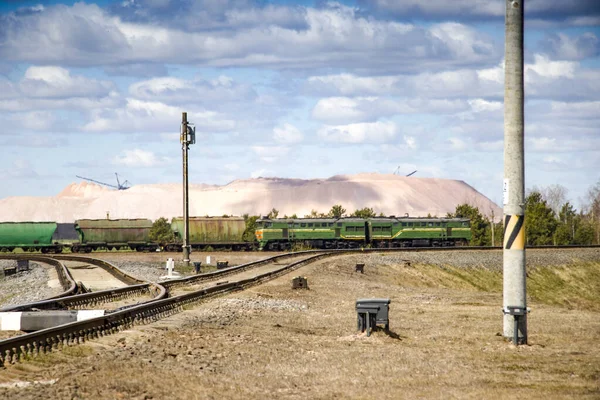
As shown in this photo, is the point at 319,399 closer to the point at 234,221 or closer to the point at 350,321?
the point at 350,321

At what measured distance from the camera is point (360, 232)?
8325 centimetres

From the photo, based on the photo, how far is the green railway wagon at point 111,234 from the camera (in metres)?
81.6

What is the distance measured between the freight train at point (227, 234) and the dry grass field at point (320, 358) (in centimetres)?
5320

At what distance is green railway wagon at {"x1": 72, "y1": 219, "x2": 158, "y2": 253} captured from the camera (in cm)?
8156

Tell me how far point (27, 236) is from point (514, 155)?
70.8 meters

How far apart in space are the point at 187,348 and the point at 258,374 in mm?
2647

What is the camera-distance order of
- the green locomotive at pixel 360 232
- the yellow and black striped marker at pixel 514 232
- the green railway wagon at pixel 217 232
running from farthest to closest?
the green railway wagon at pixel 217 232 → the green locomotive at pixel 360 232 → the yellow and black striped marker at pixel 514 232

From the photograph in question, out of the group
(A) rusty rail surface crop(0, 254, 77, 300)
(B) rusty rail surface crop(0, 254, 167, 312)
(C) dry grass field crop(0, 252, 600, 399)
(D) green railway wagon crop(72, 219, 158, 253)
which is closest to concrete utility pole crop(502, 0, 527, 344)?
(C) dry grass field crop(0, 252, 600, 399)

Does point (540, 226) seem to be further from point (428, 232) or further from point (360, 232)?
point (360, 232)

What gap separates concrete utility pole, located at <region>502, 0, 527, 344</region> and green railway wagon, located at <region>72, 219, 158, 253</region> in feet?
219

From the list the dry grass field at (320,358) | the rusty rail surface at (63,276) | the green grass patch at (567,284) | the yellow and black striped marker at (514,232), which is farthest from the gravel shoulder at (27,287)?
the green grass patch at (567,284)

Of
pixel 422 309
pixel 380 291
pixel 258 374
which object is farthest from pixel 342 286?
pixel 258 374

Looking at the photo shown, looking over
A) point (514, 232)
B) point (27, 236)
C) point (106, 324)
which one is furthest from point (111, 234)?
point (514, 232)

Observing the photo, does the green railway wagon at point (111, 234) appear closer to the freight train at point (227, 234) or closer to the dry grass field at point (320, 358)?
the freight train at point (227, 234)
